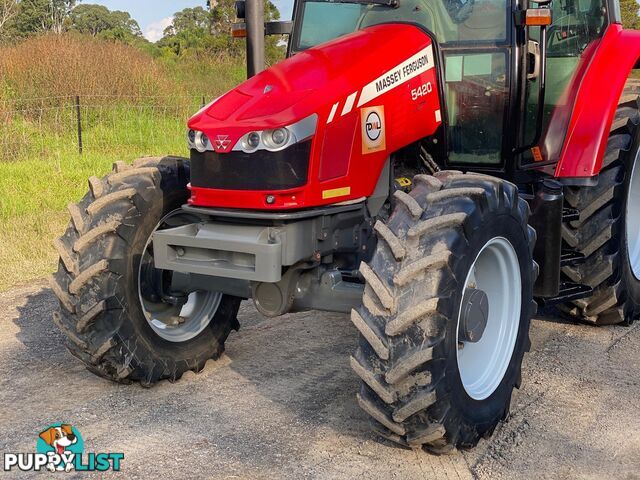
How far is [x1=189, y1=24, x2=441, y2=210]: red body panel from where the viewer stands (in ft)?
11.9

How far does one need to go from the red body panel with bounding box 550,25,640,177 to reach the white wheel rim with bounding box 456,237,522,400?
121cm

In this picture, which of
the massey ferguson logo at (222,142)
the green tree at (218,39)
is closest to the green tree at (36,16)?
the green tree at (218,39)

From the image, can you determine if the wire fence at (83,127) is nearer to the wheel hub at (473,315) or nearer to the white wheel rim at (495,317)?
the white wheel rim at (495,317)

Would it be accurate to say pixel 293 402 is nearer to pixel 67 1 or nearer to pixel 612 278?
A: pixel 612 278

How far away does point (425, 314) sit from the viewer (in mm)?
3146

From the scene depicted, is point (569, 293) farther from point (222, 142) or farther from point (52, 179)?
point (52, 179)

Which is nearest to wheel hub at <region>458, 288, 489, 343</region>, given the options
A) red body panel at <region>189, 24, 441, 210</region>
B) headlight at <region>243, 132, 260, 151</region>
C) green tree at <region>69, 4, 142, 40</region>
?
red body panel at <region>189, 24, 441, 210</region>

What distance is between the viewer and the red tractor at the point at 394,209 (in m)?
3.25

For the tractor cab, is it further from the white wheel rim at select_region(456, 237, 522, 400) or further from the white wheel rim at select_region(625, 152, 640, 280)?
the white wheel rim at select_region(625, 152, 640, 280)

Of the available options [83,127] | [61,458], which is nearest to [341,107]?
[61,458]

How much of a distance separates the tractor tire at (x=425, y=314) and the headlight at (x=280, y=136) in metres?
0.52

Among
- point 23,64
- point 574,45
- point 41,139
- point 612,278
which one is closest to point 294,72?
point 574,45

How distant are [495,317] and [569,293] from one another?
47.3 inches

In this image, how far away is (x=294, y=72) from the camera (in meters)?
3.91
